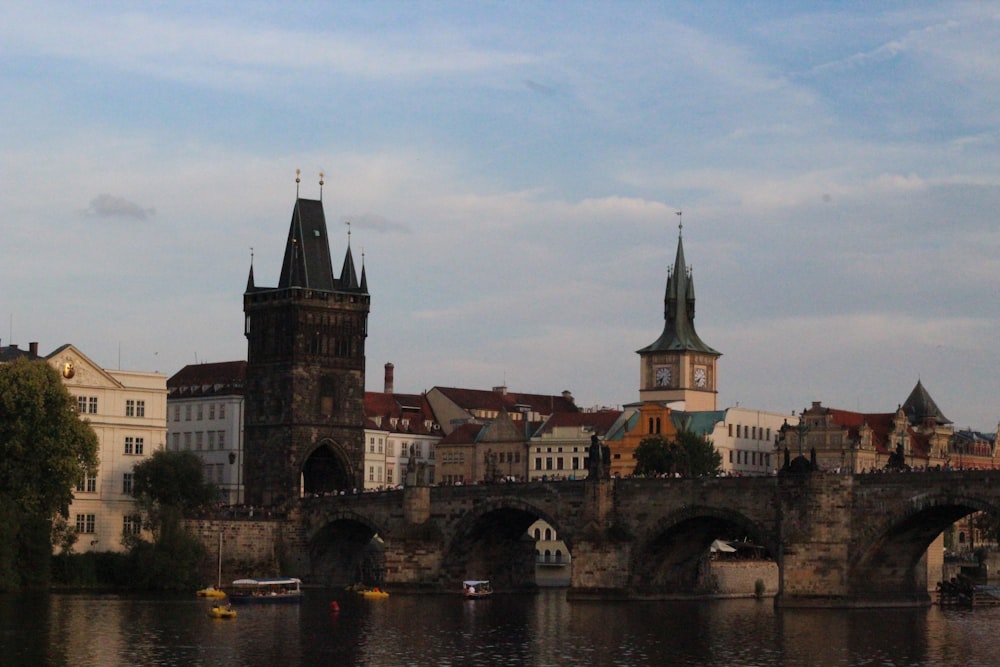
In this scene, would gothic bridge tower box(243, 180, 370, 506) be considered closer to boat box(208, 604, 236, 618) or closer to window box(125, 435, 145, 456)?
window box(125, 435, 145, 456)

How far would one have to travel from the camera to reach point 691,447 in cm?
17962

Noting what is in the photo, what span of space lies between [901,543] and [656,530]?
1461 cm

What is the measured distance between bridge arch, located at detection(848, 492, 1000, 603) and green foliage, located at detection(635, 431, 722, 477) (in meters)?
53.0

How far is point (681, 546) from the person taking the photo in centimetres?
12750

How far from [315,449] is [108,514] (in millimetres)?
22901

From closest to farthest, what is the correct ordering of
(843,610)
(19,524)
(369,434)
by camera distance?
(843,610) → (19,524) → (369,434)

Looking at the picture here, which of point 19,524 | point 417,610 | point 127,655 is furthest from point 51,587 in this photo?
point 127,655

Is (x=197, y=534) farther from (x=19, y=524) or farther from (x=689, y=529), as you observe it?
(x=689, y=529)

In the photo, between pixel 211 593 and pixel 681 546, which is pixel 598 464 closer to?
pixel 681 546

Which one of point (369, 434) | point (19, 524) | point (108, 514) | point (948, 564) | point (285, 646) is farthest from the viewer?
point (369, 434)

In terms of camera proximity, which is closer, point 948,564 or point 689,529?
point 689,529

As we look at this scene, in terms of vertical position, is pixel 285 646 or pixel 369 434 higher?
pixel 369 434

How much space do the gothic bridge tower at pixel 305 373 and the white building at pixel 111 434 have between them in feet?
49.1

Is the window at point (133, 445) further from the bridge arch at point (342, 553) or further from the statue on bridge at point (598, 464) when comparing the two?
the statue on bridge at point (598, 464)
